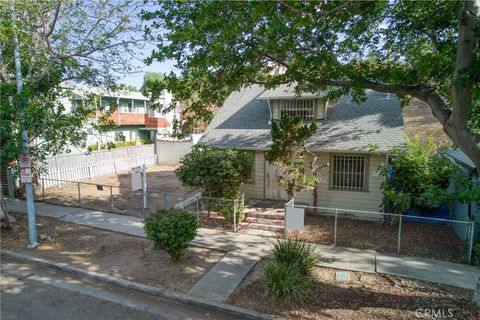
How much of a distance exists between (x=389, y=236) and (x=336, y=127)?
5045mm

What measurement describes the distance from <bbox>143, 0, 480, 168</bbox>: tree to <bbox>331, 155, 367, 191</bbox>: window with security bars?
162 inches

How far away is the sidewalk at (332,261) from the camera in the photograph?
24.8 feet

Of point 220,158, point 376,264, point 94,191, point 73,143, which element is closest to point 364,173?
point 376,264

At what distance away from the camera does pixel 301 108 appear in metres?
14.5

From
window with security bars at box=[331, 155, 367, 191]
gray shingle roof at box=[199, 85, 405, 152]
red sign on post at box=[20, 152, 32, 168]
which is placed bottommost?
window with security bars at box=[331, 155, 367, 191]

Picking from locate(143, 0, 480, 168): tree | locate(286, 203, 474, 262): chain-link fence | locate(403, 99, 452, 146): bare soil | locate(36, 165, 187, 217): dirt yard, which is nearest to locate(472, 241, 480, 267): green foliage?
locate(286, 203, 474, 262): chain-link fence

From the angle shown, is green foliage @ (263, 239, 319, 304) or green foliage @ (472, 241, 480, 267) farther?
green foliage @ (472, 241, 480, 267)

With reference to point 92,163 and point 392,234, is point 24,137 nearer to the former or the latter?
point 92,163

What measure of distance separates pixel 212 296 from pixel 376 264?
4.60m

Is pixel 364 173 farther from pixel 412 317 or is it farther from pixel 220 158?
pixel 412 317

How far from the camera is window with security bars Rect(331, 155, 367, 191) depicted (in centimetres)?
1238

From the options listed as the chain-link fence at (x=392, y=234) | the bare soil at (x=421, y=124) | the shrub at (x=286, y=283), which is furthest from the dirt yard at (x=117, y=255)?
the bare soil at (x=421, y=124)

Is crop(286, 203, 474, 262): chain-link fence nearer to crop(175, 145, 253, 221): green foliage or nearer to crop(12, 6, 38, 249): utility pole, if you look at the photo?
crop(175, 145, 253, 221): green foliage

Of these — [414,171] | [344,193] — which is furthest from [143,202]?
[414,171]
